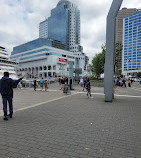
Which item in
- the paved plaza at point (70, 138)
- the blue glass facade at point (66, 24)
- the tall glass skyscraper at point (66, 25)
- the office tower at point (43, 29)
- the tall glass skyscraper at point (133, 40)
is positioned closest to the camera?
the paved plaza at point (70, 138)

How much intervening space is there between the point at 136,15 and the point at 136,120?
468 feet

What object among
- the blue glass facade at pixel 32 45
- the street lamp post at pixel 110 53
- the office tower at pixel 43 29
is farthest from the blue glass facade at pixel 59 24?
the street lamp post at pixel 110 53

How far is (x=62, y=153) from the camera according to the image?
10.0ft

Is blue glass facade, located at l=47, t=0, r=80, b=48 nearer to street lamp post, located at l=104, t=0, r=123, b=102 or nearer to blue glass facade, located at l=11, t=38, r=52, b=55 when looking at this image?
blue glass facade, located at l=11, t=38, r=52, b=55

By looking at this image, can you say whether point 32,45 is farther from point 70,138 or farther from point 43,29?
point 70,138

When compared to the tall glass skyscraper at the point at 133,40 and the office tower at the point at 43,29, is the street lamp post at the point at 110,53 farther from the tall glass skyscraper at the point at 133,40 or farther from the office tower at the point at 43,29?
the office tower at the point at 43,29

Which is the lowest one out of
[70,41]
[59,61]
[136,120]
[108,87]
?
[136,120]

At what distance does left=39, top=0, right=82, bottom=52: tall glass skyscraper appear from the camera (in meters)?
129

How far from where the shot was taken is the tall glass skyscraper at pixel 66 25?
12900cm

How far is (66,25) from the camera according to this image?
425 feet

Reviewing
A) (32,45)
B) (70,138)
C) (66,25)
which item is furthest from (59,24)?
(70,138)

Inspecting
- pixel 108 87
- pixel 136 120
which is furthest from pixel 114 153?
pixel 108 87

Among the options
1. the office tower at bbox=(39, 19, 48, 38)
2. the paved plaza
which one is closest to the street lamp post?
the paved plaza

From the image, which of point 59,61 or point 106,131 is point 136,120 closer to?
point 106,131
